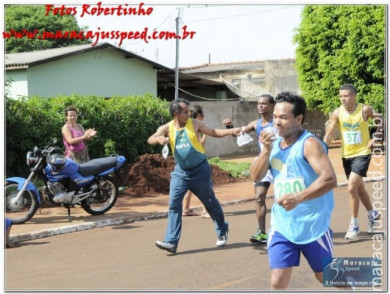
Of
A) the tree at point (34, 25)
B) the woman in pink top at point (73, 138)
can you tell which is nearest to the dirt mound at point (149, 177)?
the woman in pink top at point (73, 138)

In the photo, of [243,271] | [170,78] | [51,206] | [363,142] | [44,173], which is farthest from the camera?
[170,78]

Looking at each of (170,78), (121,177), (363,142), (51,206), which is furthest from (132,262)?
(170,78)

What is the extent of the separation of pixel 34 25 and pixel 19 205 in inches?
1266

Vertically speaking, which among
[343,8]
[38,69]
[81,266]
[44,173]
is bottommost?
[81,266]

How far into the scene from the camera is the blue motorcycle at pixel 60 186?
9359mm

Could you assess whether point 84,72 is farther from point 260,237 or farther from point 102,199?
point 260,237

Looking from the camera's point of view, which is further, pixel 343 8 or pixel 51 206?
pixel 343 8

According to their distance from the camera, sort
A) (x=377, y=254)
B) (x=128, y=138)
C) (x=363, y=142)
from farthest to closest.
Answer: (x=128, y=138) < (x=363, y=142) < (x=377, y=254)

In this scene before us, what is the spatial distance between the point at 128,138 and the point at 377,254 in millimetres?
9087

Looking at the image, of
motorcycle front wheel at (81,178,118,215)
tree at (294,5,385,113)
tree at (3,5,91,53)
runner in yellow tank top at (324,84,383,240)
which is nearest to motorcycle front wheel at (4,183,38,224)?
motorcycle front wheel at (81,178,118,215)

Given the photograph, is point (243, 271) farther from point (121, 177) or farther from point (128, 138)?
point (128, 138)

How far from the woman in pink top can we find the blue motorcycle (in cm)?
47

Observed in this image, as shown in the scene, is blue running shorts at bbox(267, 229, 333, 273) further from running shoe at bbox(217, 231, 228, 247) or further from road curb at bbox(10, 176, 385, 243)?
road curb at bbox(10, 176, 385, 243)

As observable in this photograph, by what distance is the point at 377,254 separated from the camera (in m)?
7.16
